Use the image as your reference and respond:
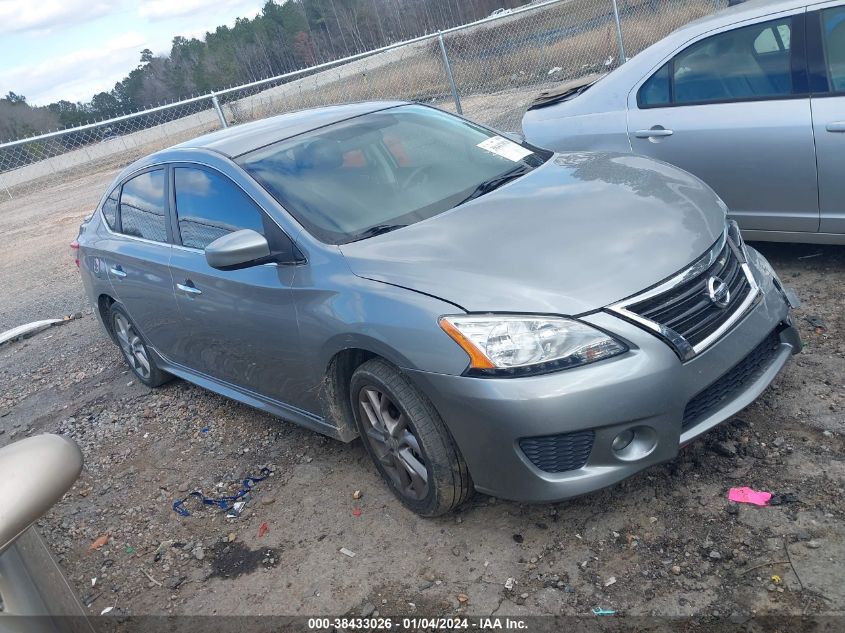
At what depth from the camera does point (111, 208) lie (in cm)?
550

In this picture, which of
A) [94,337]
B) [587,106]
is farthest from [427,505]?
[94,337]

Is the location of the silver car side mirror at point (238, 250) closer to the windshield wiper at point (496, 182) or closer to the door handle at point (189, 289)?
the door handle at point (189, 289)

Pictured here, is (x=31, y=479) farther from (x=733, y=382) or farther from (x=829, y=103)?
(x=829, y=103)

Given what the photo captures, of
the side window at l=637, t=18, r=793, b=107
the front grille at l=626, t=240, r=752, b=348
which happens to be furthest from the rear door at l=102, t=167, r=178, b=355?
the side window at l=637, t=18, r=793, b=107

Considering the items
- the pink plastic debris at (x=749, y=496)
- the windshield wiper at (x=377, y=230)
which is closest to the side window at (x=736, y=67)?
the windshield wiper at (x=377, y=230)

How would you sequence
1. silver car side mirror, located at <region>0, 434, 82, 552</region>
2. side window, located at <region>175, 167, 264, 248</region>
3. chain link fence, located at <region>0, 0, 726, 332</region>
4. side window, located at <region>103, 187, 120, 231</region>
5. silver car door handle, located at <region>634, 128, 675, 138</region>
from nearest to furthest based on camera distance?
1. silver car side mirror, located at <region>0, 434, 82, 552</region>
2. side window, located at <region>175, 167, 264, 248</region>
3. silver car door handle, located at <region>634, 128, 675, 138</region>
4. side window, located at <region>103, 187, 120, 231</region>
5. chain link fence, located at <region>0, 0, 726, 332</region>

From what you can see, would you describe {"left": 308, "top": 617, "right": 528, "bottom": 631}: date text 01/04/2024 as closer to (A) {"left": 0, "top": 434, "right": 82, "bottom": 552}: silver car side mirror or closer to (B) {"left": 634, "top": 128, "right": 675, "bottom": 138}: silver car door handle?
(A) {"left": 0, "top": 434, "right": 82, "bottom": 552}: silver car side mirror

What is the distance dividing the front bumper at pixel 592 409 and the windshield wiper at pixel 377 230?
31.3 inches

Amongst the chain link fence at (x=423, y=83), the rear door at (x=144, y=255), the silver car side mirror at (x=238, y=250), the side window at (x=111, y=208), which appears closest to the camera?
the silver car side mirror at (x=238, y=250)

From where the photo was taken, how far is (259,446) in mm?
4535

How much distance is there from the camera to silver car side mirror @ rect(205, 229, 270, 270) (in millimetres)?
3488

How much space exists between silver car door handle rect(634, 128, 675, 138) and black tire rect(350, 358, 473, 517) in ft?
9.32

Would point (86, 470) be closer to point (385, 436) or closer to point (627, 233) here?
point (385, 436)

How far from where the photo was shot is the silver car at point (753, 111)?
4387mm
